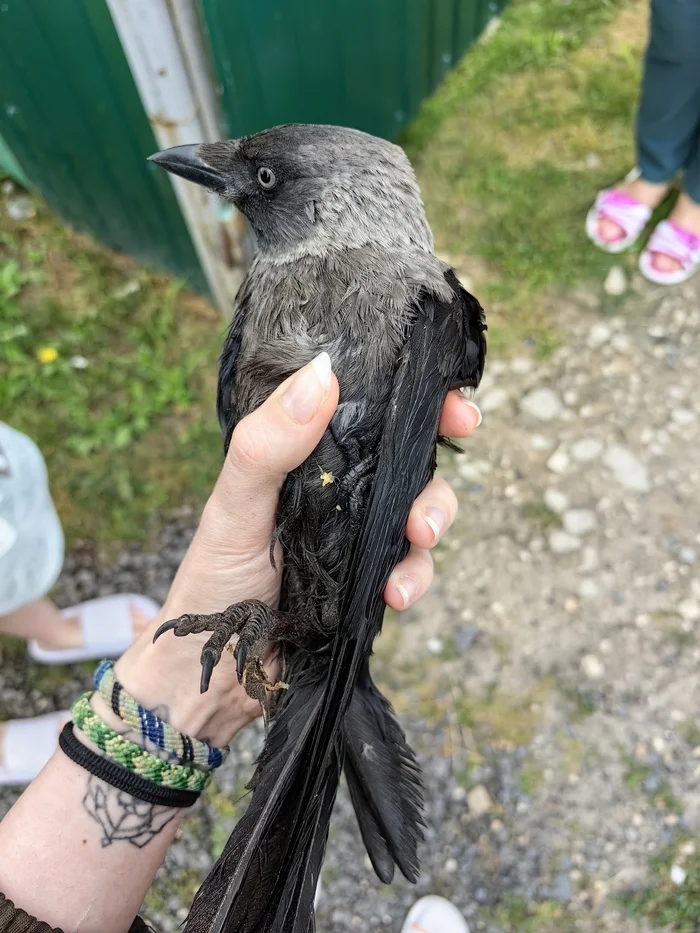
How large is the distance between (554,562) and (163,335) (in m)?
2.58

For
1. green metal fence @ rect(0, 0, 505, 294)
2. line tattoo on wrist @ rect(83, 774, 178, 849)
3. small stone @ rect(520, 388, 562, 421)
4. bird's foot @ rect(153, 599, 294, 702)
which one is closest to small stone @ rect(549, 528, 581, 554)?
Result: small stone @ rect(520, 388, 562, 421)

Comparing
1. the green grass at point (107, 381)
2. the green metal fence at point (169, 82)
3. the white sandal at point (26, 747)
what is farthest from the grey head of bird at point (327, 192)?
the white sandal at point (26, 747)

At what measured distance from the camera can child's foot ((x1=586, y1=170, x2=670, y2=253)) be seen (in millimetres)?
4392

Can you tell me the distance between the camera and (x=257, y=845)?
5.65 ft

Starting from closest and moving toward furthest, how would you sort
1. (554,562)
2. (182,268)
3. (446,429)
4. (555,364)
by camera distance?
(446,429) < (554,562) < (555,364) < (182,268)

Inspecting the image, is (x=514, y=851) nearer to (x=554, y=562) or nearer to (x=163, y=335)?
(x=554, y=562)

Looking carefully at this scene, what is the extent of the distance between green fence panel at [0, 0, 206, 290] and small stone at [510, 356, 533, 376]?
192 centimetres

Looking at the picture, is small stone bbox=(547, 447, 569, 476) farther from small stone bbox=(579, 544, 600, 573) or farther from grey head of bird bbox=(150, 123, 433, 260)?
grey head of bird bbox=(150, 123, 433, 260)

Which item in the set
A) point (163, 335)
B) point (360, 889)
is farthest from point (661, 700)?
point (163, 335)

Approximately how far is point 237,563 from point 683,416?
2.67 m

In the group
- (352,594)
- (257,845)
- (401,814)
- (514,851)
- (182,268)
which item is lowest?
(514,851)

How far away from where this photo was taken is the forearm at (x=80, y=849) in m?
2.00

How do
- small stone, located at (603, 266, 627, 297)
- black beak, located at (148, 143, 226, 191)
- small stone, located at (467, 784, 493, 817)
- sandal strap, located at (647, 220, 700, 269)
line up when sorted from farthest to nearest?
small stone, located at (603, 266, 627, 297), sandal strap, located at (647, 220, 700, 269), small stone, located at (467, 784, 493, 817), black beak, located at (148, 143, 226, 191)

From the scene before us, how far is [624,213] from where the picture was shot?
439cm
